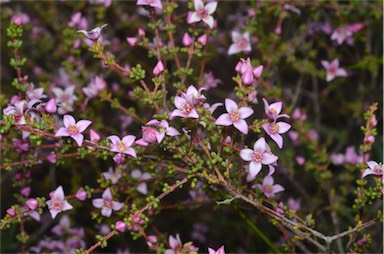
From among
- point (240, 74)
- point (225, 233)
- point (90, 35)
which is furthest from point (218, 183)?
point (225, 233)

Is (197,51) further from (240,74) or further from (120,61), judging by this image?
(120,61)

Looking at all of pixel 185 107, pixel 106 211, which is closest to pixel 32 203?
pixel 106 211

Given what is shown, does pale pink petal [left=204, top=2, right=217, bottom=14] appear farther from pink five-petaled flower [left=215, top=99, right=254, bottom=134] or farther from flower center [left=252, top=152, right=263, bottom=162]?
flower center [left=252, top=152, right=263, bottom=162]

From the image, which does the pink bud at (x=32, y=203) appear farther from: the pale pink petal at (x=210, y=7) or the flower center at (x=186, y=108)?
the pale pink petal at (x=210, y=7)

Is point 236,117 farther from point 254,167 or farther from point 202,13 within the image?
point 202,13

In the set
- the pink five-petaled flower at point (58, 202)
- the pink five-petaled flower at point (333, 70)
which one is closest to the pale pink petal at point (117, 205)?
the pink five-petaled flower at point (58, 202)

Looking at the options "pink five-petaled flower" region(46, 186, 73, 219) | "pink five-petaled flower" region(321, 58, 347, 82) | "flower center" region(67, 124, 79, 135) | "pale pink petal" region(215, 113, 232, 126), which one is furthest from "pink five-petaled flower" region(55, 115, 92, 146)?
"pink five-petaled flower" region(321, 58, 347, 82)
